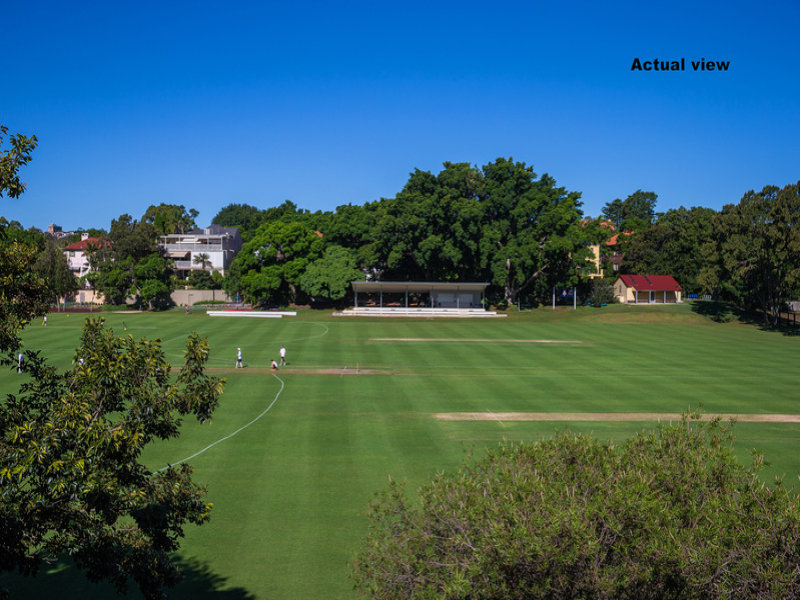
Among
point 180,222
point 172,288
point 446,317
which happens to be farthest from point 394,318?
point 180,222

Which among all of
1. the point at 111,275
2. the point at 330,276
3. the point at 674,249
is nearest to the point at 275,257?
the point at 330,276

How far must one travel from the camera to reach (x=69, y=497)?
9062mm

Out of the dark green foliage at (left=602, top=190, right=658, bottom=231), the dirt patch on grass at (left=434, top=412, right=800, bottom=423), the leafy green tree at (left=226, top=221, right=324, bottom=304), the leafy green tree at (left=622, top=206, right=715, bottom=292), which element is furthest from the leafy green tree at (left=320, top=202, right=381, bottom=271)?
the dark green foliage at (left=602, top=190, right=658, bottom=231)

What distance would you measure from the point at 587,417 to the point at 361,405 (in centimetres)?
1165

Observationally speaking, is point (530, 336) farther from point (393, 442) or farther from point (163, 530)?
point (163, 530)

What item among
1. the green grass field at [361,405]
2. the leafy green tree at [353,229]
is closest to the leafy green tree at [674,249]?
the green grass field at [361,405]

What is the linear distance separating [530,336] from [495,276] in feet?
75.1

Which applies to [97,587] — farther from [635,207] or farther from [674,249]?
[635,207]

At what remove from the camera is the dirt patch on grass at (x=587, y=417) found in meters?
29.8

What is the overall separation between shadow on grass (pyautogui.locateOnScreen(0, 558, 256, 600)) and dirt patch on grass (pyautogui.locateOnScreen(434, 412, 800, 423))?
15.7m

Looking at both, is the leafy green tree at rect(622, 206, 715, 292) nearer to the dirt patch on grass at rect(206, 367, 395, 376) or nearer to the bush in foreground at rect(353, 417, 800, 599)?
the dirt patch on grass at rect(206, 367, 395, 376)

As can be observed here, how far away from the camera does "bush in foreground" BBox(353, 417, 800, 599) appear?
29.7 ft

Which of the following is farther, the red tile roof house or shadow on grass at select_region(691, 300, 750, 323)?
the red tile roof house

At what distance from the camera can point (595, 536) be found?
30.4 ft
